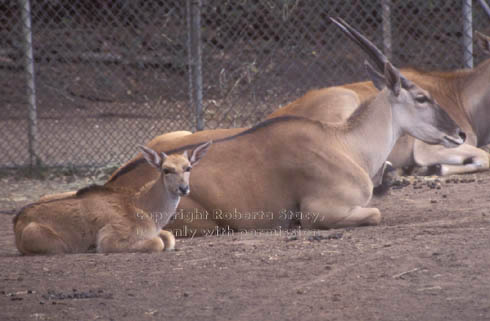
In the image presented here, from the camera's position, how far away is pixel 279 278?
13.3 feet

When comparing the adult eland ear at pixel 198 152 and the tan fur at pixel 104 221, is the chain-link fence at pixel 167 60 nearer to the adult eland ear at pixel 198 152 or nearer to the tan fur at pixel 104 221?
the adult eland ear at pixel 198 152

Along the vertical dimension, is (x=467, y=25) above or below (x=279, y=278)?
above

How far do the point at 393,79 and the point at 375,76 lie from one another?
52 centimetres

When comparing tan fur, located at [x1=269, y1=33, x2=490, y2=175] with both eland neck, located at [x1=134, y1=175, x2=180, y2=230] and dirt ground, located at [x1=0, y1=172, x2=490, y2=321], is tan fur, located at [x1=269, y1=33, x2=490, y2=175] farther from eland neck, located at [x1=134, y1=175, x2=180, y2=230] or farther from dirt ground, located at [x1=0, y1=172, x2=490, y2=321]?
eland neck, located at [x1=134, y1=175, x2=180, y2=230]

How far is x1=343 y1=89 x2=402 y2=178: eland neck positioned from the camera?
5.83m

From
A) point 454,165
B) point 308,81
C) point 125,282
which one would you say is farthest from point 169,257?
point 308,81

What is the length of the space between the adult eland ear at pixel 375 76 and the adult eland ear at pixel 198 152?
5.67 feet

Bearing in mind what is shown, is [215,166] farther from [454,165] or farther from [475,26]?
[475,26]

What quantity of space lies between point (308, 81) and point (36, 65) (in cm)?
423

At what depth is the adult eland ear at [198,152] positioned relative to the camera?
5098 mm

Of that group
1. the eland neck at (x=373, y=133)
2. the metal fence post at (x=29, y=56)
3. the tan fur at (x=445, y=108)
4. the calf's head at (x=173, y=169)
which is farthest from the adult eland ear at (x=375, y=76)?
the metal fence post at (x=29, y=56)

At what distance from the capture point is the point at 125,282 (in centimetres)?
409

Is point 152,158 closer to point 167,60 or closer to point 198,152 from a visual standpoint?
point 198,152

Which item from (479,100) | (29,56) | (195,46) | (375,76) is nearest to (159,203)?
(375,76)
